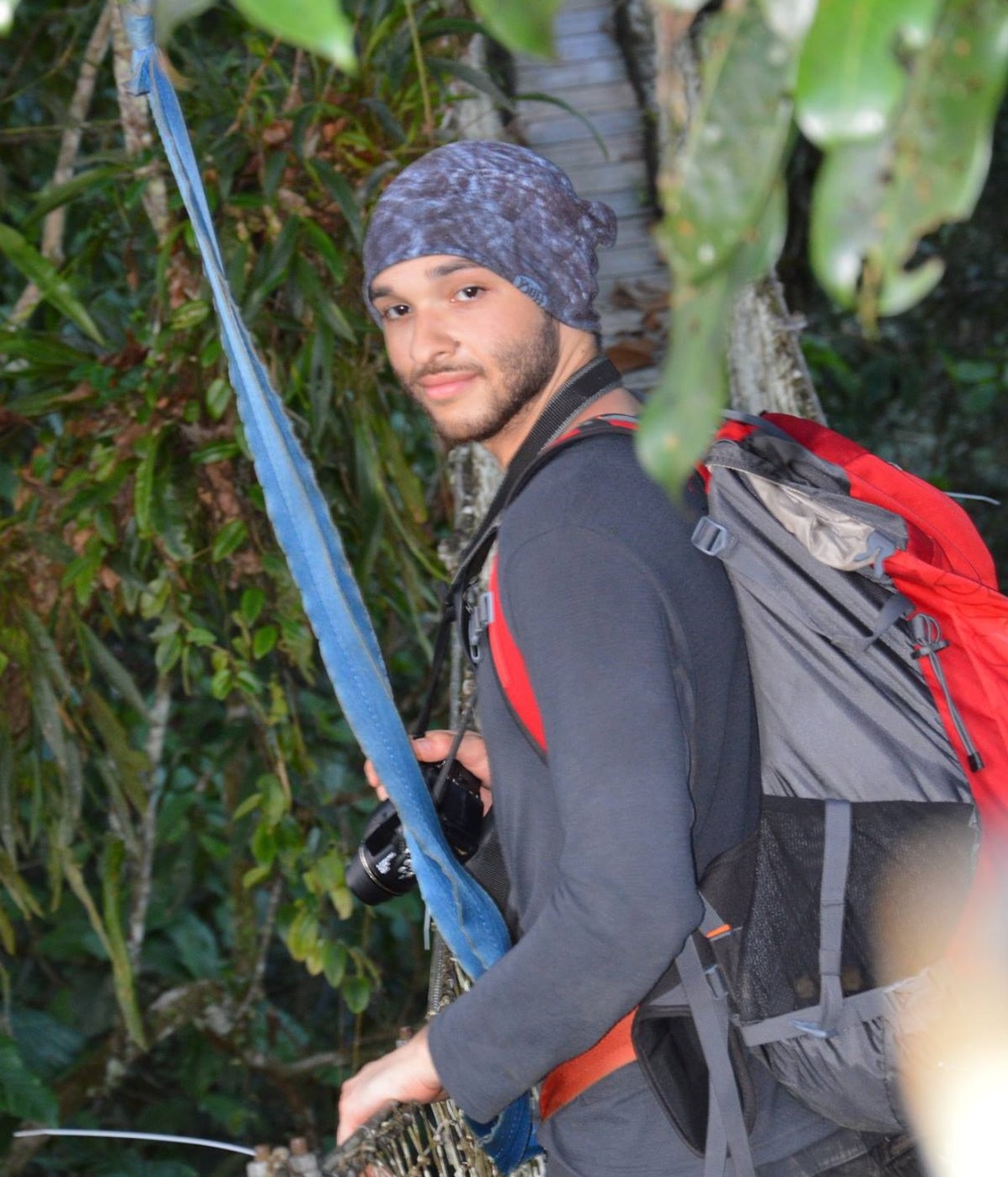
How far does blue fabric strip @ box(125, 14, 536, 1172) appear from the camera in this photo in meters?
1.00

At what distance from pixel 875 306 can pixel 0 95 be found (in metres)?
2.34

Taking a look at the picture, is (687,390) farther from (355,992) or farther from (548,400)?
A: (355,992)

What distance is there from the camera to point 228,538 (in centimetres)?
174

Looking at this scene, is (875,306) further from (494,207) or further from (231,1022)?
(231,1022)

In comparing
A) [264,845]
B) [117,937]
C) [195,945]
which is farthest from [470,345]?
[195,945]

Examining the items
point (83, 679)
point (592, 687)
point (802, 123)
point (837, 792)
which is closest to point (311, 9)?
point (802, 123)

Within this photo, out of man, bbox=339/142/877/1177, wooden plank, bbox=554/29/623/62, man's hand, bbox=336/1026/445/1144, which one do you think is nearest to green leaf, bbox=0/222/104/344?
man, bbox=339/142/877/1177

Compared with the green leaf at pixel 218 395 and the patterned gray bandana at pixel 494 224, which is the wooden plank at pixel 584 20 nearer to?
the green leaf at pixel 218 395

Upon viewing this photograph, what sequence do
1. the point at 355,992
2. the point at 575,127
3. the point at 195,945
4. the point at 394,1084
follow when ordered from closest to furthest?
the point at 394,1084, the point at 355,992, the point at 575,127, the point at 195,945

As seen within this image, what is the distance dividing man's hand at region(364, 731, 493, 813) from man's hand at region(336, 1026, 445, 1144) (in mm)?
317

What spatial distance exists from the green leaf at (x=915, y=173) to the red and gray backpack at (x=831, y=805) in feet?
1.68

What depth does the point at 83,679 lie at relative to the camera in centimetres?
192

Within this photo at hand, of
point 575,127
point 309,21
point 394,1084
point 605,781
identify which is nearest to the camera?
point 309,21

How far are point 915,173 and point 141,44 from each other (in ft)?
2.67
